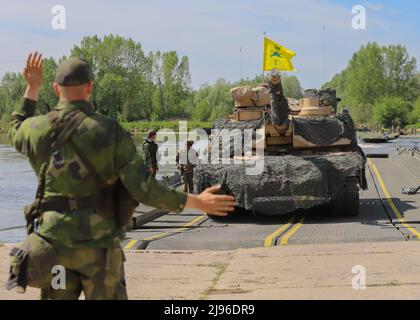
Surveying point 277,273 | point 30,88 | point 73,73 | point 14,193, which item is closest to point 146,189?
point 73,73

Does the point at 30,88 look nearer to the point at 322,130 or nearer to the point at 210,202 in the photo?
the point at 210,202

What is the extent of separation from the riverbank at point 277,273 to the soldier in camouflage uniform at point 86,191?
2.81 metres

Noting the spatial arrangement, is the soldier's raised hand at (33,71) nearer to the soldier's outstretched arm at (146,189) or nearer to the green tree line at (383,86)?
→ the soldier's outstretched arm at (146,189)

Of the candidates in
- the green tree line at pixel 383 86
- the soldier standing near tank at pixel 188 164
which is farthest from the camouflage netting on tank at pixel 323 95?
the green tree line at pixel 383 86

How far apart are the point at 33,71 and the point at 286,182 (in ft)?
30.7

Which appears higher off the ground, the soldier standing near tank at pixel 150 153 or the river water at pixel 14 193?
the soldier standing near tank at pixel 150 153

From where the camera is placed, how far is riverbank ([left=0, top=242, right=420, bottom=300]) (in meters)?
7.22

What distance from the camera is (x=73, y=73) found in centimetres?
440

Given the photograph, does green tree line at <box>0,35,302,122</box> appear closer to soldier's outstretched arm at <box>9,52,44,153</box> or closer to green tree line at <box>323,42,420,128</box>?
green tree line at <box>323,42,420,128</box>

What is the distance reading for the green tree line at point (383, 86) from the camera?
409ft

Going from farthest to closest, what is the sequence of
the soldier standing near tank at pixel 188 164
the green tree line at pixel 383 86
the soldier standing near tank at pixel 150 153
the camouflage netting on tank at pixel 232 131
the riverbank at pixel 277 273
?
the green tree line at pixel 383 86
the soldier standing near tank at pixel 188 164
the soldier standing near tank at pixel 150 153
the camouflage netting on tank at pixel 232 131
the riverbank at pixel 277 273

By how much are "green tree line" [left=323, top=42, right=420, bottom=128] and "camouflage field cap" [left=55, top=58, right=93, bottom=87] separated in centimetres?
12109

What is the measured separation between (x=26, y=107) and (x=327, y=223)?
939cm

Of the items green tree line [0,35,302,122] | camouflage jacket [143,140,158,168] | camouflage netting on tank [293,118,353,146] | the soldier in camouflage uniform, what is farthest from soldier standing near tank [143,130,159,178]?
green tree line [0,35,302,122]
